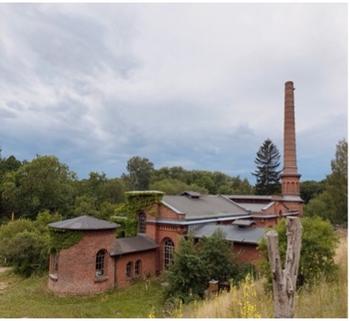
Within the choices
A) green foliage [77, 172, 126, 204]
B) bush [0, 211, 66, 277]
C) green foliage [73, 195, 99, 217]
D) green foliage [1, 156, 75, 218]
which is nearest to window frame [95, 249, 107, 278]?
bush [0, 211, 66, 277]

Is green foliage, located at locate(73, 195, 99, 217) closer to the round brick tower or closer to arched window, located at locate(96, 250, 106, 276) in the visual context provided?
arched window, located at locate(96, 250, 106, 276)

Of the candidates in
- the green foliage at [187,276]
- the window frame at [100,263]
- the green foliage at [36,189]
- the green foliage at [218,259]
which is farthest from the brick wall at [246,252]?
the green foliage at [36,189]

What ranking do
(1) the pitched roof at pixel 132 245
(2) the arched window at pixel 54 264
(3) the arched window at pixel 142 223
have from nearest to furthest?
1. (2) the arched window at pixel 54 264
2. (1) the pitched roof at pixel 132 245
3. (3) the arched window at pixel 142 223

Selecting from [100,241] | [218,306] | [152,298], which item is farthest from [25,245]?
[218,306]

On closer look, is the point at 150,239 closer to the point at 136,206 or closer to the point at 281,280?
the point at 136,206

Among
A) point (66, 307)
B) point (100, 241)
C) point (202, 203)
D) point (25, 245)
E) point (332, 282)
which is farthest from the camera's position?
point (202, 203)

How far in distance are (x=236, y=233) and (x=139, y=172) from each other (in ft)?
171

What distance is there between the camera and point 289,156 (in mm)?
31297

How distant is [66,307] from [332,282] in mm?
11383

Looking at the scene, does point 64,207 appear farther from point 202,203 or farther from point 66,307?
point 66,307

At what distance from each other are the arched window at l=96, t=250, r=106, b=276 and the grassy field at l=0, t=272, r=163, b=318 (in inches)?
45.6

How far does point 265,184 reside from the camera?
5425cm

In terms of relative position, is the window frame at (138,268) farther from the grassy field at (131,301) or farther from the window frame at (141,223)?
the window frame at (141,223)

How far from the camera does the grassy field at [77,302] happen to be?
13445 mm
